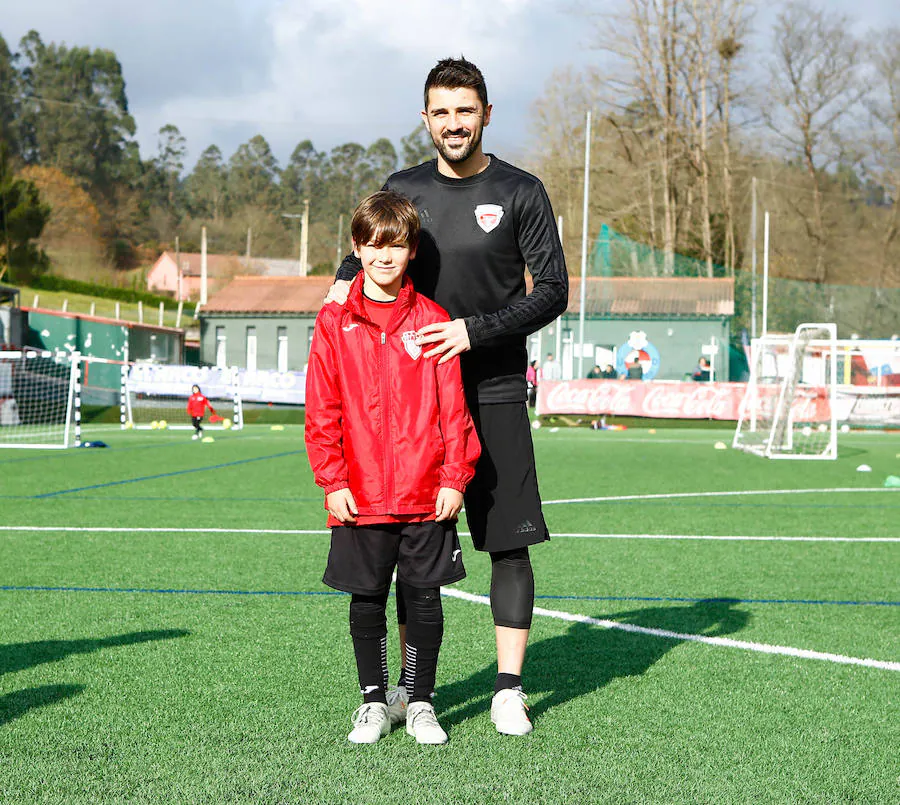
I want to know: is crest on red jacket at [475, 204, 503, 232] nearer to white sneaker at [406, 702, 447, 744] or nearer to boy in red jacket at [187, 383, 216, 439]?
white sneaker at [406, 702, 447, 744]

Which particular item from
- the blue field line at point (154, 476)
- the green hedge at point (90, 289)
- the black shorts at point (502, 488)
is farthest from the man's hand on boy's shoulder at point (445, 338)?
the green hedge at point (90, 289)

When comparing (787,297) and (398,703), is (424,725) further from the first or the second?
(787,297)

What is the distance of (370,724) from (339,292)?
131 cm

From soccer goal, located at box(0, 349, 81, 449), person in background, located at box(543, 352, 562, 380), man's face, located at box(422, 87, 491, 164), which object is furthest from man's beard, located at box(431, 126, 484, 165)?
person in background, located at box(543, 352, 562, 380)

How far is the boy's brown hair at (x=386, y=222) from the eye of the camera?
3463 mm

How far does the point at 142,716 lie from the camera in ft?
12.0

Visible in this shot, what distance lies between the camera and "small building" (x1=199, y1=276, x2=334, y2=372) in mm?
51969

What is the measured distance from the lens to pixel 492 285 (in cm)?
376

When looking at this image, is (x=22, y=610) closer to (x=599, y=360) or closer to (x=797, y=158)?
(x=599, y=360)

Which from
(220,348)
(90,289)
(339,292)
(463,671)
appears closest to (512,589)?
(463,671)

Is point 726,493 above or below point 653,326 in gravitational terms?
below

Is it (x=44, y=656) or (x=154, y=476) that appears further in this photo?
(x=154, y=476)

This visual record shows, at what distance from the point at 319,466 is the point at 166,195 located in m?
117

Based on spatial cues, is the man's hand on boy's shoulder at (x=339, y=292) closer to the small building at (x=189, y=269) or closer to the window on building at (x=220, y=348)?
the window on building at (x=220, y=348)
